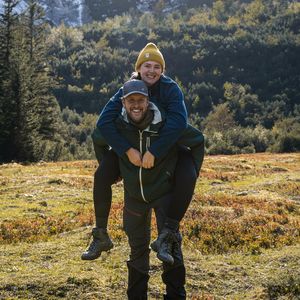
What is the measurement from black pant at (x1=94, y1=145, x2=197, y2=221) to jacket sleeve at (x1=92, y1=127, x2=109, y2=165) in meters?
0.13

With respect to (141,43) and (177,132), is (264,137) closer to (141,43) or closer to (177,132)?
(177,132)

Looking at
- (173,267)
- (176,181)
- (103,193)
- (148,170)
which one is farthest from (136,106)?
(173,267)

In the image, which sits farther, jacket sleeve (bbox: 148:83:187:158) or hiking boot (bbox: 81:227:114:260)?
hiking boot (bbox: 81:227:114:260)

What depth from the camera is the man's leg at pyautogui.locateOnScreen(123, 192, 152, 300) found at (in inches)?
121

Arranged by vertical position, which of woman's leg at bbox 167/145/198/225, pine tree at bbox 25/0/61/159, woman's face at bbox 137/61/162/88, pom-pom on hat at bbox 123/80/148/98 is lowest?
woman's leg at bbox 167/145/198/225

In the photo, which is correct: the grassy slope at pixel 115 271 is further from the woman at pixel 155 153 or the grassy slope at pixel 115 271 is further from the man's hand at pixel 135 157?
the man's hand at pixel 135 157

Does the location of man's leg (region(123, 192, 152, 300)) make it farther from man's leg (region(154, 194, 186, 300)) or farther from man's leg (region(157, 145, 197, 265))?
man's leg (region(157, 145, 197, 265))

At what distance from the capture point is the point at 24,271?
13.6ft

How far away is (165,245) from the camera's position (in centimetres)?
268

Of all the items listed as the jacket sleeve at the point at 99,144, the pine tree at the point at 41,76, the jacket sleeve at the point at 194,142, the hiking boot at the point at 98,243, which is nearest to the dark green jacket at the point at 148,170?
the jacket sleeve at the point at 194,142

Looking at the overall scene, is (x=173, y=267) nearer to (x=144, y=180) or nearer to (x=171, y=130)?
(x=144, y=180)

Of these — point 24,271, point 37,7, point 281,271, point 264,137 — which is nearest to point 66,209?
point 24,271

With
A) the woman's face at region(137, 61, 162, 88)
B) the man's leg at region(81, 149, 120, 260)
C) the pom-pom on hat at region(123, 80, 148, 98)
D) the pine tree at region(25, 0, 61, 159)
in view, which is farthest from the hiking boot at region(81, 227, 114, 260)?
the pine tree at region(25, 0, 61, 159)

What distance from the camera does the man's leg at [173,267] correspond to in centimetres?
294
